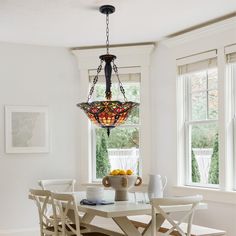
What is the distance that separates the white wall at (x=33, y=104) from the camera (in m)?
6.08

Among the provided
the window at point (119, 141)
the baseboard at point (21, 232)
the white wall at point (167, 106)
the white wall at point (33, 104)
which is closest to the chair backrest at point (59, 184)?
the white wall at point (33, 104)

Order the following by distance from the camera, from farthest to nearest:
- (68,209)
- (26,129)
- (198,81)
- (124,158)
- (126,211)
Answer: (124,158)
(26,129)
(198,81)
(68,209)
(126,211)

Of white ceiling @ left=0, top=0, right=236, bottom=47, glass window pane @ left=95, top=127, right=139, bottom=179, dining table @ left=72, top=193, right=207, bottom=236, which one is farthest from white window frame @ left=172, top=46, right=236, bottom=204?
glass window pane @ left=95, top=127, right=139, bottom=179

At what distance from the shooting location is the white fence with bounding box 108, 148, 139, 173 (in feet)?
20.8

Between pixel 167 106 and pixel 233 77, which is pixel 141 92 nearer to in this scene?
pixel 167 106

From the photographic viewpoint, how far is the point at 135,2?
4.54m

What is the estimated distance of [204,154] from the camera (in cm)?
551

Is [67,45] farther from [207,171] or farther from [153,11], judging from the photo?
[207,171]

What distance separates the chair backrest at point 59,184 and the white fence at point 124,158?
2.27 feet

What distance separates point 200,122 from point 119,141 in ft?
4.42

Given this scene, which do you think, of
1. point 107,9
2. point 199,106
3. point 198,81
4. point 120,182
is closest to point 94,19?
point 107,9

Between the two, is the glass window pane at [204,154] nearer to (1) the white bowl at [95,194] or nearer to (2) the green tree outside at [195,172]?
(2) the green tree outside at [195,172]

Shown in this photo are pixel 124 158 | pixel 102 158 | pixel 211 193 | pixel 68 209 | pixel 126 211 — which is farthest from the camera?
pixel 102 158

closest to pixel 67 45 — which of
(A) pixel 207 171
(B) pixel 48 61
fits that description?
(B) pixel 48 61
